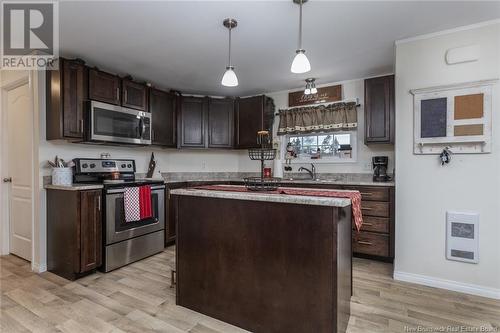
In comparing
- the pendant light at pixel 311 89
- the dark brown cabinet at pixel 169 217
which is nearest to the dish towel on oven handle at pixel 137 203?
the dark brown cabinet at pixel 169 217

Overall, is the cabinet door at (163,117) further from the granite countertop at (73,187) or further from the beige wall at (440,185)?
the beige wall at (440,185)

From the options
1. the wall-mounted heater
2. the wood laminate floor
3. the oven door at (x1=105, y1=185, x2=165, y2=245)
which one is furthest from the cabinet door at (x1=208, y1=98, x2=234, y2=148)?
the wall-mounted heater

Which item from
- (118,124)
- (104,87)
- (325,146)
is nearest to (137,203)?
(118,124)

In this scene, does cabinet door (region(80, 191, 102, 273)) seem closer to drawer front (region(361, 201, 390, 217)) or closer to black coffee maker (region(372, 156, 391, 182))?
drawer front (region(361, 201, 390, 217))

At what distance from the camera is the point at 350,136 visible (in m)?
3.85

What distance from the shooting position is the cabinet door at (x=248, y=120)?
4234 millimetres

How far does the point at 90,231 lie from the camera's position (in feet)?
8.99

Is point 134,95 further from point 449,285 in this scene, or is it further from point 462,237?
point 449,285

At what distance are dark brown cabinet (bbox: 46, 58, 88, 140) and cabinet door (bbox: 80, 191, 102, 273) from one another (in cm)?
71

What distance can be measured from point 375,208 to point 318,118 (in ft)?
5.06

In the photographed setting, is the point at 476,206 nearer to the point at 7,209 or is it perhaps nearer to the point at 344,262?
the point at 344,262

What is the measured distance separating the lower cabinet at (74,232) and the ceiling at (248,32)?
5.09 ft

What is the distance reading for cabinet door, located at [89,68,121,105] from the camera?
3051 mm

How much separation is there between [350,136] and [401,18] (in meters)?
1.83
